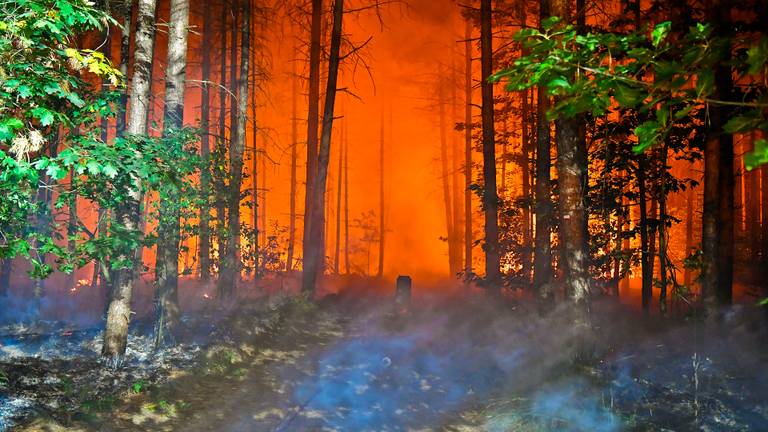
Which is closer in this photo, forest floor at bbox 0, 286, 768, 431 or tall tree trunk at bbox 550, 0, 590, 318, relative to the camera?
forest floor at bbox 0, 286, 768, 431

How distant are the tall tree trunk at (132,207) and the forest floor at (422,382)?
48 centimetres

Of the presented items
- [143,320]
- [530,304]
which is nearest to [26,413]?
[143,320]

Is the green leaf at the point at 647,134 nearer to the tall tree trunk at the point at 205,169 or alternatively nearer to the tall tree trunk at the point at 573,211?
the tall tree trunk at the point at 573,211

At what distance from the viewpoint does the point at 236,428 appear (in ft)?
21.5

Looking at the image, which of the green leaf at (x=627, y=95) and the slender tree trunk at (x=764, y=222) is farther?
the slender tree trunk at (x=764, y=222)

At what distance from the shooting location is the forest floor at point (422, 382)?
648cm

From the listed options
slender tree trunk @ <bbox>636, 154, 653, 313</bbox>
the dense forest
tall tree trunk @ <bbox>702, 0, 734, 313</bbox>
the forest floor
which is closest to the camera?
the dense forest

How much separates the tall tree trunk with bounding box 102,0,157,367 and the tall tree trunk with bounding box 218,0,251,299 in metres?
4.16

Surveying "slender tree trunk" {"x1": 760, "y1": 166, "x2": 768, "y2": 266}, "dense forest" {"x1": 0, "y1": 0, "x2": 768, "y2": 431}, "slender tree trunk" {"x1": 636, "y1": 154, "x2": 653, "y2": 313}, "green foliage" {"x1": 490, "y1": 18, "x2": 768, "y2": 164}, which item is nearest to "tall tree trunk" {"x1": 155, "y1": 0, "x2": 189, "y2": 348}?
"dense forest" {"x1": 0, "y1": 0, "x2": 768, "y2": 431}

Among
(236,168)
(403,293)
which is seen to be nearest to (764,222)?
(403,293)

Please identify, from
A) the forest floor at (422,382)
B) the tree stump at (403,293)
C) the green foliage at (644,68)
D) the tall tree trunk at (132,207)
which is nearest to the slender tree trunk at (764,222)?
the forest floor at (422,382)

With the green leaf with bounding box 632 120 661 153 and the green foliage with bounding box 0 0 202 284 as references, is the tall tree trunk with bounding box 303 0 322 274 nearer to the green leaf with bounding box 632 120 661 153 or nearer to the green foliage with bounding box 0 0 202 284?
the green foliage with bounding box 0 0 202 284

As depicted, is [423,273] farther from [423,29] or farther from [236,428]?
[236,428]

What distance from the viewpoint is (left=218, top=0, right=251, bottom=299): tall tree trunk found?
44.7 ft
